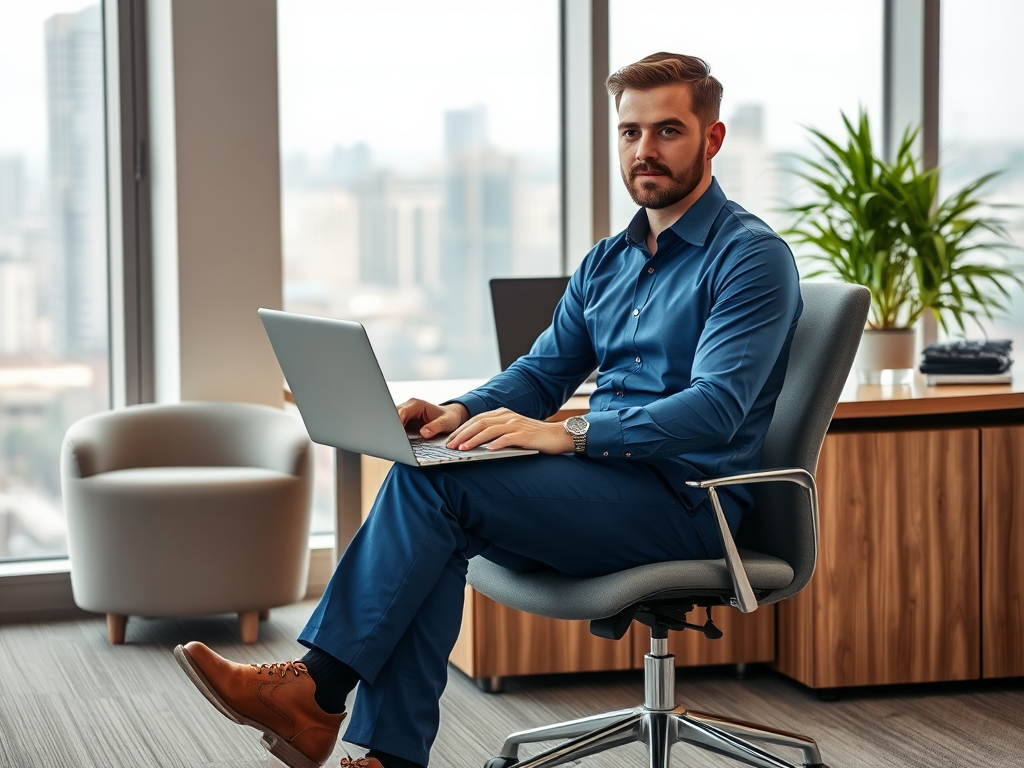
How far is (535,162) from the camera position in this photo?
→ 4.56 m

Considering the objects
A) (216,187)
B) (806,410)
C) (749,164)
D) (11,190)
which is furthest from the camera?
(749,164)

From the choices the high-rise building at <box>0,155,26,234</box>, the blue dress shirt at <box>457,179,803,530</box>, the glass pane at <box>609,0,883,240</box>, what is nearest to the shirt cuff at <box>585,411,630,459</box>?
the blue dress shirt at <box>457,179,803,530</box>

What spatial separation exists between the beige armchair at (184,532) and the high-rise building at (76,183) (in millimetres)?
560

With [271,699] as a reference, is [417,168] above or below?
A: above

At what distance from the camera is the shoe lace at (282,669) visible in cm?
211

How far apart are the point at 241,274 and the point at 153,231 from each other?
1.22 ft

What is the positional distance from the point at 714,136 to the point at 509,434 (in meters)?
0.70

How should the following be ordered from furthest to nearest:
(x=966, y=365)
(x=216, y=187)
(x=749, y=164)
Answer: (x=749, y=164), (x=216, y=187), (x=966, y=365)

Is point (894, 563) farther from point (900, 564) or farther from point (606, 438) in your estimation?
point (606, 438)

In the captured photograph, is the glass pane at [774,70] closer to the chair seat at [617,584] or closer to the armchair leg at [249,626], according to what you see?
the armchair leg at [249,626]

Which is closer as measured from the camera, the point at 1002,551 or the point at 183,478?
the point at 1002,551

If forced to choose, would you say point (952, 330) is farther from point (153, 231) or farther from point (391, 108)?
point (153, 231)

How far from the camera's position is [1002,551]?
3168 millimetres

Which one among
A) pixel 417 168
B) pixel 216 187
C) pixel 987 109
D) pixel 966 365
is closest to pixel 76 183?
pixel 216 187
